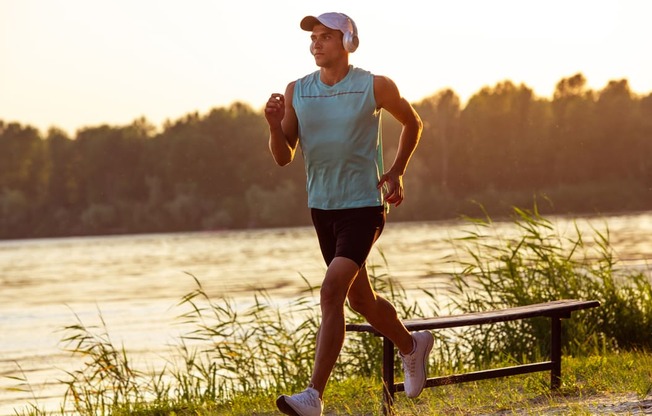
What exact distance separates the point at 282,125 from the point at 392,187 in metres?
0.69

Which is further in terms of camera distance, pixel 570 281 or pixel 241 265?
pixel 241 265

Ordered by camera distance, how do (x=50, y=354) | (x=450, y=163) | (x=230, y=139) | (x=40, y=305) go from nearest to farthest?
(x=50, y=354) < (x=40, y=305) < (x=450, y=163) < (x=230, y=139)

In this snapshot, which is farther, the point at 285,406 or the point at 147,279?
the point at 147,279

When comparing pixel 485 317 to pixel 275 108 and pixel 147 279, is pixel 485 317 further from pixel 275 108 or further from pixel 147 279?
pixel 147 279

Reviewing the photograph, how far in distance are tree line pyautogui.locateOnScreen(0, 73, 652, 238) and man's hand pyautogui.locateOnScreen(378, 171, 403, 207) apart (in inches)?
2461

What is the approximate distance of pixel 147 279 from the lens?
34656mm

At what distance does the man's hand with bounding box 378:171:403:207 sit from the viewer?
6.06 metres

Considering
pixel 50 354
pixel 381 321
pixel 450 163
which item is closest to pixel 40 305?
pixel 50 354

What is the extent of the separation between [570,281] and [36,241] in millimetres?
71900

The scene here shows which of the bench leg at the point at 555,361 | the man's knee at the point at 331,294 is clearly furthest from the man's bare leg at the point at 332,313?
the bench leg at the point at 555,361

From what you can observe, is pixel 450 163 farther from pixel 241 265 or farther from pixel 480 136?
pixel 241 265

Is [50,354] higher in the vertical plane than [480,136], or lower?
lower

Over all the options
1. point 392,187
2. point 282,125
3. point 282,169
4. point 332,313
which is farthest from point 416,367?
A: point 282,169

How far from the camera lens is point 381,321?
6.40 meters
